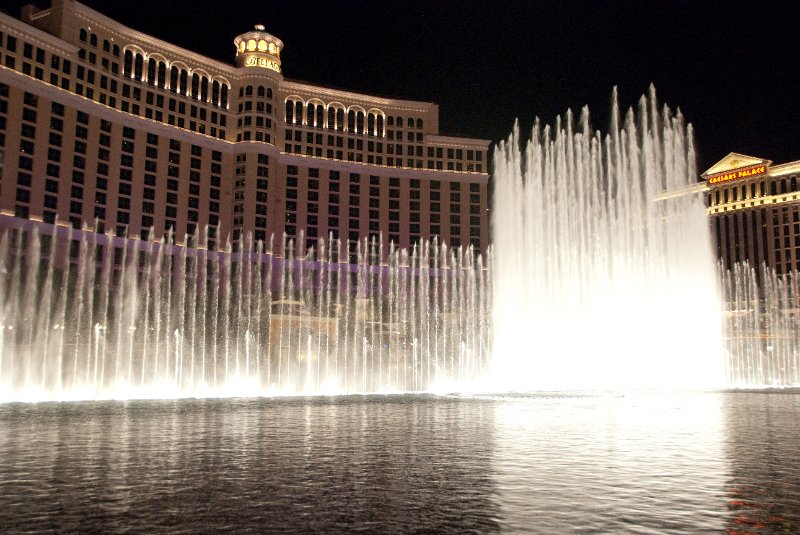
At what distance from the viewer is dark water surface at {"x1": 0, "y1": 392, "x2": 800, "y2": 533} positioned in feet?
23.9

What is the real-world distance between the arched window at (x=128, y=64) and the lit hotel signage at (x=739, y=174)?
271ft

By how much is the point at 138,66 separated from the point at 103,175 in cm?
1448

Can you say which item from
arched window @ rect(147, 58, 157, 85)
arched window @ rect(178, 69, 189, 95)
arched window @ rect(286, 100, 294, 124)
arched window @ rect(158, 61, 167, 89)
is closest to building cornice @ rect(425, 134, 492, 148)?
arched window @ rect(286, 100, 294, 124)

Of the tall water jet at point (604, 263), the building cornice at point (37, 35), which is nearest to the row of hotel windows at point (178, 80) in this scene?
the building cornice at point (37, 35)

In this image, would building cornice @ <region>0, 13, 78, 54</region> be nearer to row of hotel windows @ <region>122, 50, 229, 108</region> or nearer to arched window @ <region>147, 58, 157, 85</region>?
row of hotel windows @ <region>122, 50, 229, 108</region>

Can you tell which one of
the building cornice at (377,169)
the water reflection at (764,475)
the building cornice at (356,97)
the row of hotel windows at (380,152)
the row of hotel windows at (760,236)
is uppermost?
the building cornice at (356,97)

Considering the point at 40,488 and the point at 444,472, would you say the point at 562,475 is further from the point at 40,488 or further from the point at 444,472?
the point at 40,488

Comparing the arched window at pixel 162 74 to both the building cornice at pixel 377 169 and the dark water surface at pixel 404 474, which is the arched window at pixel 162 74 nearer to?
the building cornice at pixel 377 169

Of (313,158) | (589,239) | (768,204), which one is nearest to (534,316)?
(589,239)

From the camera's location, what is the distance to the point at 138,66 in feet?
274

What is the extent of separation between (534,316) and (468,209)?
2581 inches

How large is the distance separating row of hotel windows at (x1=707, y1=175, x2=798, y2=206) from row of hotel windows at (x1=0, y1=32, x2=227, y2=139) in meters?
72.2

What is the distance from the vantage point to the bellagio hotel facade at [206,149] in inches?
2857

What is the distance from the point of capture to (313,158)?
315 ft
